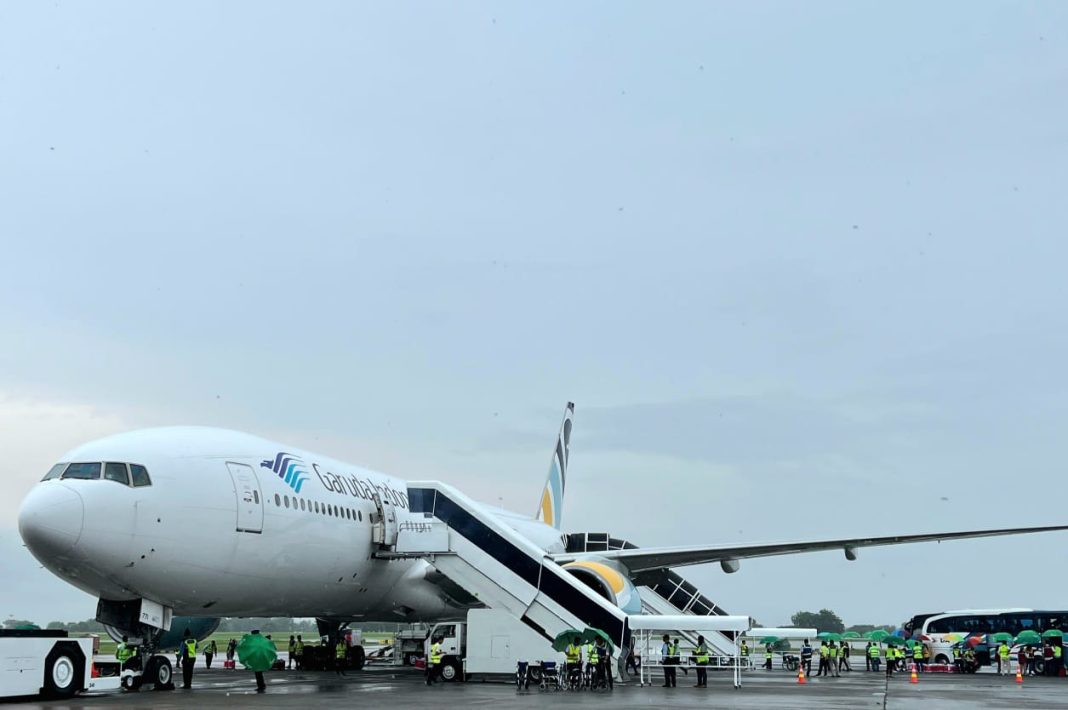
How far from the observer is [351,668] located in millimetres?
26031

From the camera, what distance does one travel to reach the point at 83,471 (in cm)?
1545

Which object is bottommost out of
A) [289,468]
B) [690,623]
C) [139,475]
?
[690,623]

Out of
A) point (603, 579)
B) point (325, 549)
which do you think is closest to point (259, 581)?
point (325, 549)

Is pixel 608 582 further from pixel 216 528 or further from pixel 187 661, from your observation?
pixel 216 528

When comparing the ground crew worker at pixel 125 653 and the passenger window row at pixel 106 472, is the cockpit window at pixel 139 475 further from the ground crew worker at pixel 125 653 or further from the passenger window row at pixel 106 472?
the ground crew worker at pixel 125 653

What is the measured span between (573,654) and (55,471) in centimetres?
862

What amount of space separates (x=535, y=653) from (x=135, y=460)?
26.1 feet

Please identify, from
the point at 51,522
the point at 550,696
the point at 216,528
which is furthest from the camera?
the point at 216,528

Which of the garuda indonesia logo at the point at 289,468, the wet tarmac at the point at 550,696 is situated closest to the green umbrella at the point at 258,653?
the wet tarmac at the point at 550,696

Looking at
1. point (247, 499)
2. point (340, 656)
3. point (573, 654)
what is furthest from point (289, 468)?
point (340, 656)

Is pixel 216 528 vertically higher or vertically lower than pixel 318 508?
lower

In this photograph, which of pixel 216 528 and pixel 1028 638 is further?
pixel 1028 638

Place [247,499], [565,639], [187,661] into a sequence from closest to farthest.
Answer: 1. [247,499]
2. [187,661]
3. [565,639]

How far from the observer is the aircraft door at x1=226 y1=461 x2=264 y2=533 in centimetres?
1705
